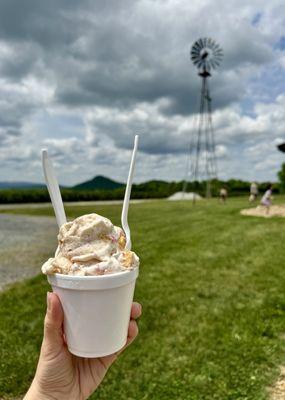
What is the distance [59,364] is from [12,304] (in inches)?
211

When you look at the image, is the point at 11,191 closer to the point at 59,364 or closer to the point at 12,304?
the point at 12,304

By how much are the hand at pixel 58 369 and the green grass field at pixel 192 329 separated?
7.64 ft

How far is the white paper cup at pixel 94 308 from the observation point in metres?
1.79

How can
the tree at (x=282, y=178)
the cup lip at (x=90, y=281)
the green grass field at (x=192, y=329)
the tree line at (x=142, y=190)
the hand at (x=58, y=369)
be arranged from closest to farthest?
the cup lip at (x=90, y=281) < the hand at (x=58, y=369) < the green grass field at (x=192, y=329) < the tree line at (x=142, y=190) < the tree at (x=282, y=178)

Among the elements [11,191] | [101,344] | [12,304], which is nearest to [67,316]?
[101,344]

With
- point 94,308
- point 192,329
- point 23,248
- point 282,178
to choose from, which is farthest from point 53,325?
point 282,178

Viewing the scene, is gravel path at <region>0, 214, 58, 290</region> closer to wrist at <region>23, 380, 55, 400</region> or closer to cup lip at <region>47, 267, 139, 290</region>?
wrist at <region>23, 380, 55, 400</region>

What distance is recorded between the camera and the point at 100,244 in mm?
1966

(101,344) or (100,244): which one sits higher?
(100,244)

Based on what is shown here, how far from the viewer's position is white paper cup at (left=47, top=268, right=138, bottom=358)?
1.79m

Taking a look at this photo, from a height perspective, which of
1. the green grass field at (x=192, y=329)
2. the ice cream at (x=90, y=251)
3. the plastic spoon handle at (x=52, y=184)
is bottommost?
the green grass field at (x=192, y=329)

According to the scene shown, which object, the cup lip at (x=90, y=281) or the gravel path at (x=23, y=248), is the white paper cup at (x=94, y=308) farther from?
the gravel path at (x=23, y=248)

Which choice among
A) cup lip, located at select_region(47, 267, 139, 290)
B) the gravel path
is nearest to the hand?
cup lip, located at select_region(47, 267, 139, 290)

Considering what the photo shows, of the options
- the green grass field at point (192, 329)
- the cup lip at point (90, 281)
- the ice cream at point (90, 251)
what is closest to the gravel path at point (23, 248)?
the green grass field at point (192, 329)
